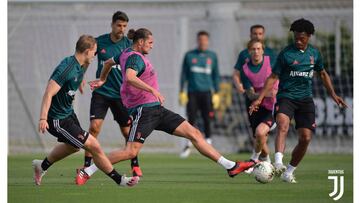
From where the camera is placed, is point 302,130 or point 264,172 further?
point 302,130

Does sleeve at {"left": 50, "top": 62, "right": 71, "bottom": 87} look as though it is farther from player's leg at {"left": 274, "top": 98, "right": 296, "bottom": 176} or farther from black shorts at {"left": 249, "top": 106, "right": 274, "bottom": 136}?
black shorts at {"left": 249, "top": 106, "right": 274, "bottom": 136}

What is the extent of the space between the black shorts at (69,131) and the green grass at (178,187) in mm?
639

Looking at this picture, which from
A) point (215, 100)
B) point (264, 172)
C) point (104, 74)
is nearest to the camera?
point (264, 172)

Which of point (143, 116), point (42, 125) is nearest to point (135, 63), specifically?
point (143, 116)

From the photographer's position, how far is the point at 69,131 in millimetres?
13070

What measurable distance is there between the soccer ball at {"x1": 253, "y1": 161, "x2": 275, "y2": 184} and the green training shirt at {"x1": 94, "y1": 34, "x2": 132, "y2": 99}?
2.83 metres

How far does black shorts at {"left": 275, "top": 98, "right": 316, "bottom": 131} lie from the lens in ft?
47.8

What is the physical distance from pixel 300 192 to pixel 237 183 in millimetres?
1571

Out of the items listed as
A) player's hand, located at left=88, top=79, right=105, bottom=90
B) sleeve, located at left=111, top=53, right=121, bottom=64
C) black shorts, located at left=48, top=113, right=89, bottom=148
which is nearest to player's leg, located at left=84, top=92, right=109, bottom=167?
player's hand, located at left=88, top=79, right=105, bottom=90

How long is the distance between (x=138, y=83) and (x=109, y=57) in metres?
2.43

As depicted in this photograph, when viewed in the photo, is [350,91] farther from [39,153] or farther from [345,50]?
[39,153]

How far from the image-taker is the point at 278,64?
47.9 feet

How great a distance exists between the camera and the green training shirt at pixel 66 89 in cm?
1290

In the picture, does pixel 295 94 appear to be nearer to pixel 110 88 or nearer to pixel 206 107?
pixel 110 88
